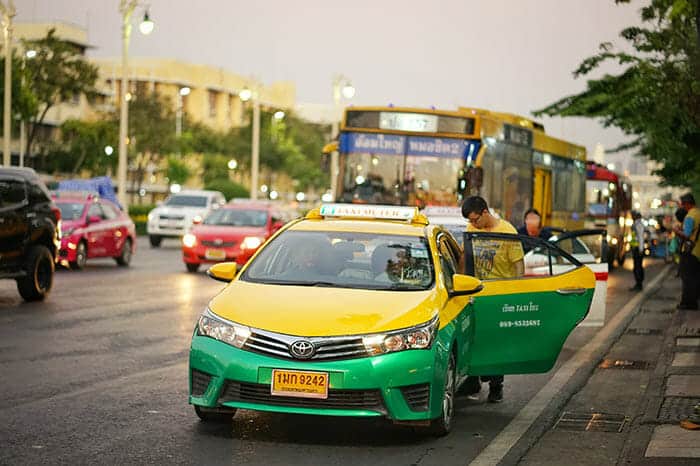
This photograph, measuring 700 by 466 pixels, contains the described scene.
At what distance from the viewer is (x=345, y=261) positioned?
9.80m

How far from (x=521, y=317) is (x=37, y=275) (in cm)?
1132

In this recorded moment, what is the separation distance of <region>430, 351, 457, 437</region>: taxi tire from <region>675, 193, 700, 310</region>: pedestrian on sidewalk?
12910 millimetres

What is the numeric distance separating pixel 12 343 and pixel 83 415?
5179 mm

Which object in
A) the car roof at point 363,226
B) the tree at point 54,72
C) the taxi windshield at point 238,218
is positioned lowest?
the taxi windshield at point 238,218

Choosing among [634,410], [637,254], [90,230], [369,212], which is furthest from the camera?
[90,230]

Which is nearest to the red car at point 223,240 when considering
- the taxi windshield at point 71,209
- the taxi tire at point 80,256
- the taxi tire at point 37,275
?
the taxi tire at point 80,256

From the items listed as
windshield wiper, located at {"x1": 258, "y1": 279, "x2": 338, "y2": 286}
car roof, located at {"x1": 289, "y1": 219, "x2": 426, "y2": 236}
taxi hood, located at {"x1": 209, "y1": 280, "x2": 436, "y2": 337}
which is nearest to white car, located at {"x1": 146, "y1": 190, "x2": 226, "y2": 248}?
car roof, located at {"x1": 289, "y1": 219, "x2": 426, "y2": 236}

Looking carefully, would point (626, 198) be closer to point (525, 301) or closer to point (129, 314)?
point (129, 314)

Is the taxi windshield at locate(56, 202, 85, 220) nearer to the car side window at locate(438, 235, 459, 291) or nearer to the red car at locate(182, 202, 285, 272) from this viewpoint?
the red car at locate(182, 202, 285, 272)

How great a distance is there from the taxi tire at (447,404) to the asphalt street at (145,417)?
84mm

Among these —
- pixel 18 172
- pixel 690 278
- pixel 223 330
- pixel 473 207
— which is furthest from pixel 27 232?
pixel 223 330

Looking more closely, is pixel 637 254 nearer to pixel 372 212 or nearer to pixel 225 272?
pixel 372 212

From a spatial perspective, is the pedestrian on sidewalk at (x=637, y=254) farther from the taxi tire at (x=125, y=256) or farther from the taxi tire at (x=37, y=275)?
the taxi tire at (x=37, y=275)

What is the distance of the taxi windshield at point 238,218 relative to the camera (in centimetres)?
3138
